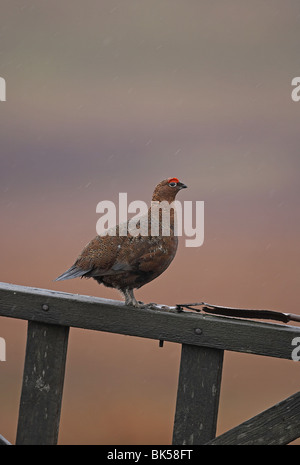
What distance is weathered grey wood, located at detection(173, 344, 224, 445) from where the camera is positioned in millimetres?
2840

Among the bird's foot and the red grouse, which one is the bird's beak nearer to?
the red grouse

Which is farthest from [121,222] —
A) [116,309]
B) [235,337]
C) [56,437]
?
[56,437]

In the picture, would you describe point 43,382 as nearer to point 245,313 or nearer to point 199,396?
point 199,396

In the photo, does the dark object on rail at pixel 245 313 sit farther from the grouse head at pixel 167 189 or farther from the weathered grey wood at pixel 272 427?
→ the grouse head at pixel 167 189

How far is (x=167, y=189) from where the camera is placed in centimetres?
334

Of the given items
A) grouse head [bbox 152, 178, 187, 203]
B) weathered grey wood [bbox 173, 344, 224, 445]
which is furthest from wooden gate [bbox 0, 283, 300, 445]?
grouse head [bbox 152, 178, 187, 203]

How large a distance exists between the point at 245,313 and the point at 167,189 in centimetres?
82

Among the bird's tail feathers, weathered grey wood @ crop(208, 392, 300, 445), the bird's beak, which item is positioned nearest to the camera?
weathered grey wood @ crop(208, 392, 300, 445)

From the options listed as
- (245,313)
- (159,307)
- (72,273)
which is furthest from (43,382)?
(245,313)

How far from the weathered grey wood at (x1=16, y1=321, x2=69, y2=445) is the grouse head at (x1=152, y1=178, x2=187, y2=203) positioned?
84 centimetres

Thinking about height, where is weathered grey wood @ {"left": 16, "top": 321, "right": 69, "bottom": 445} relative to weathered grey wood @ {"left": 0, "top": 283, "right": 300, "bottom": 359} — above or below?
below

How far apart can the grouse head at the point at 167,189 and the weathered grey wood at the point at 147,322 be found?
61 centimetres

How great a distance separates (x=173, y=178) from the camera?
10.9 ft

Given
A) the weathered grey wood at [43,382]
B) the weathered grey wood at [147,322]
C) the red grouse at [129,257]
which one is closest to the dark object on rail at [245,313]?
the weathered grey wood at [147,322]
